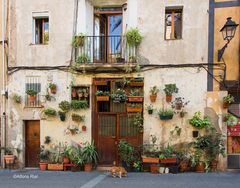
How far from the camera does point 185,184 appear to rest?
7.76 metres

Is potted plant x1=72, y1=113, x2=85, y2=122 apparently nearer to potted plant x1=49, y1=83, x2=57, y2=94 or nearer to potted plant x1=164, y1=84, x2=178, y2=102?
potted plant x1=49, y1=83, x2=57, y2=94

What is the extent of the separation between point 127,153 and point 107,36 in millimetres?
4542

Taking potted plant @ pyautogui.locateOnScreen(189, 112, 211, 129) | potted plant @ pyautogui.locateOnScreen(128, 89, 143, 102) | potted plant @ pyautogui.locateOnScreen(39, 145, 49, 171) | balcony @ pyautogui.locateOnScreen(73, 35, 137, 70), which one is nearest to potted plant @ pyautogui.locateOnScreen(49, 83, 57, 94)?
balcony @ pyautogui.locateOnScreen(73, 35, 137, 70)

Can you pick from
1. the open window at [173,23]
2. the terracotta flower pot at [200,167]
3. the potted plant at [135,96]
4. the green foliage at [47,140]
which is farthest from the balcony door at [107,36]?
the terracotta flower pot at [200,167]

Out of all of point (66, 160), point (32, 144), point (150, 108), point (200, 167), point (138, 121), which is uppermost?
point (150, 108)

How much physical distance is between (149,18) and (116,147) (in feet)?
16.6

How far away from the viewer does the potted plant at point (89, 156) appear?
9617 millimetres

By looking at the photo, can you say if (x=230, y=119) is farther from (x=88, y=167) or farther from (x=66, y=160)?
(x=66, y=160)

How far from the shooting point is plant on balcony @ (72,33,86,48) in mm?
9984

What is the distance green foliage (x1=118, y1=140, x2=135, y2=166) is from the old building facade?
1.55ft

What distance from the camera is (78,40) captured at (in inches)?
393

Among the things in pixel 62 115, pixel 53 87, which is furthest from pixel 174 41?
pixel 62 115

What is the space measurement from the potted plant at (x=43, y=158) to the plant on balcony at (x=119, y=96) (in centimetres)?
337

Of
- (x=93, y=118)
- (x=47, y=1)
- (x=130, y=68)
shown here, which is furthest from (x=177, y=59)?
(x=47, y=1)
